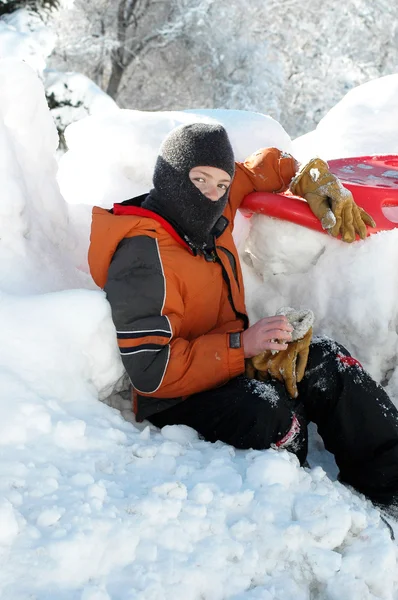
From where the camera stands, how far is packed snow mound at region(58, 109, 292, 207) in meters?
2.63

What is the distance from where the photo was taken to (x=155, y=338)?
1.79 m

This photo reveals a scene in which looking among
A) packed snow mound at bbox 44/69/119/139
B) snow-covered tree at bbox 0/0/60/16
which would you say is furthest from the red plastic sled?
snow-covered tree at bbox 0/0/60/16

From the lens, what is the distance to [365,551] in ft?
4.61

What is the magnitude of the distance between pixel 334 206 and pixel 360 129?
3.72ft

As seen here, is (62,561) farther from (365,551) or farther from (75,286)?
(75,286)

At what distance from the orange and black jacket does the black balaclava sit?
5cm

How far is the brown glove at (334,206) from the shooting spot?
215 centimetres

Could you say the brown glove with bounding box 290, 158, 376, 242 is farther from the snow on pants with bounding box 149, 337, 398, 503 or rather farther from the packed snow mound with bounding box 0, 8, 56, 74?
the packed snow mound with bounding box 0, 8, 56, 74

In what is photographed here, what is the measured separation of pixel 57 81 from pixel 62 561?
7.93 meters

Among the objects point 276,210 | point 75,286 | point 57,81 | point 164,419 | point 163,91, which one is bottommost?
point 163,91

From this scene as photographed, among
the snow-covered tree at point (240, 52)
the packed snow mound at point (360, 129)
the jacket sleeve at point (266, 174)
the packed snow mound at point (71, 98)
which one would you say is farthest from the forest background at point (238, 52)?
the jacket sleeve at point (266, 174)

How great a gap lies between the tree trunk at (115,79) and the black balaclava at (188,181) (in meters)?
10.4

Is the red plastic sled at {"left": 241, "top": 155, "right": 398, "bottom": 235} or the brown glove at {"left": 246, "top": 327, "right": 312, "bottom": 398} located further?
the red plastic sled at {"left": 241, "top": 155, "right": 398, "bottom": 235}

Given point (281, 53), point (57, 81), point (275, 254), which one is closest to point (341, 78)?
point (281, 53)
